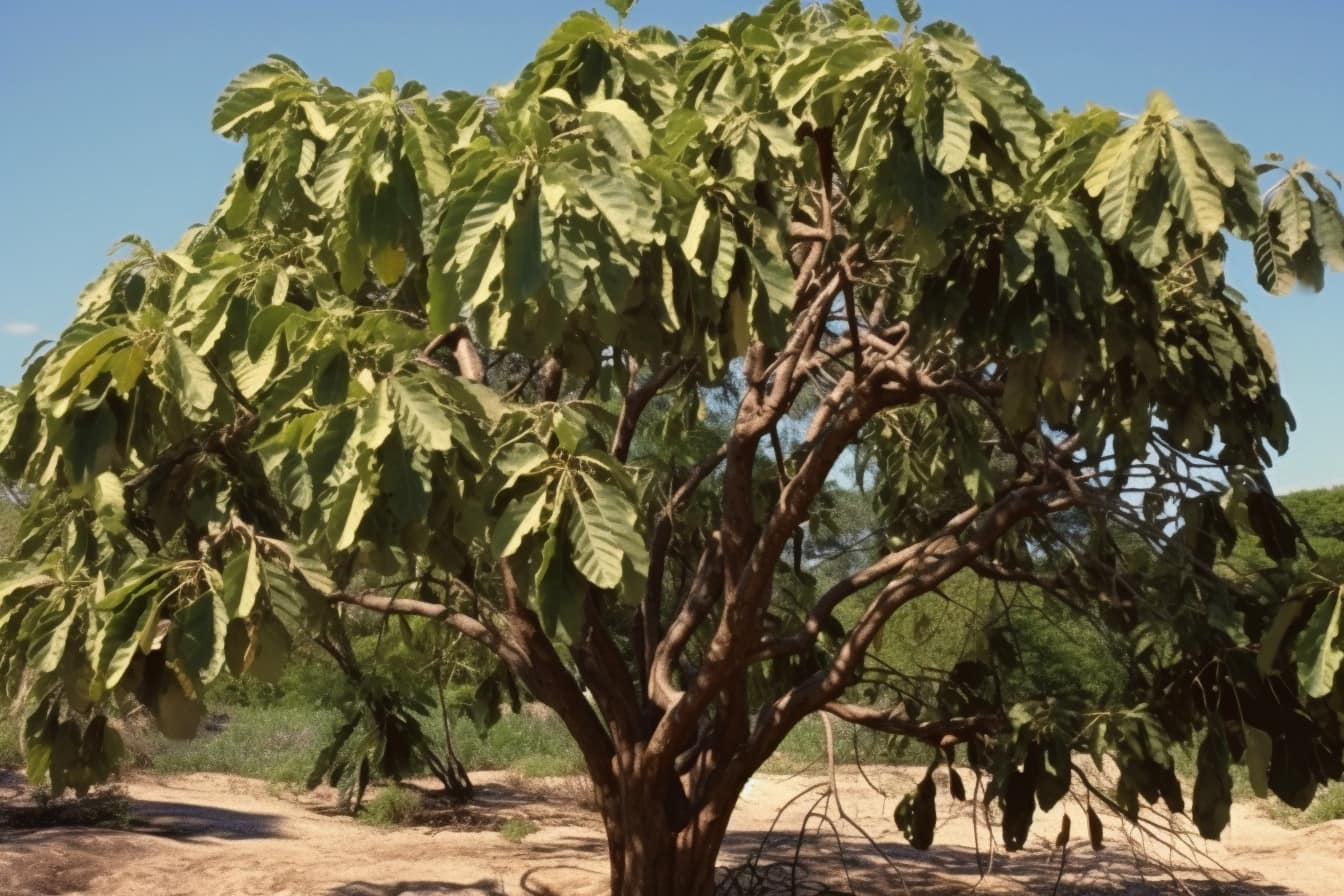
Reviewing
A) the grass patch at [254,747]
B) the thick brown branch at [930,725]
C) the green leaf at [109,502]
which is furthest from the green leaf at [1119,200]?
the grass patch at [254,747]

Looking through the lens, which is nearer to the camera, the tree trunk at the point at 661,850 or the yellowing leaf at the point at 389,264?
the yellowing leaf at the point at 389,264

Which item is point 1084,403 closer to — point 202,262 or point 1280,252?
point 1280,252

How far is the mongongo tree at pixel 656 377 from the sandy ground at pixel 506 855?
111 centimetres

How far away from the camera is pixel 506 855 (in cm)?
934

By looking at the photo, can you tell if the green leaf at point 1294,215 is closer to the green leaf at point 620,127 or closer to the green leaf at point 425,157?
the green leaf at point 620,127

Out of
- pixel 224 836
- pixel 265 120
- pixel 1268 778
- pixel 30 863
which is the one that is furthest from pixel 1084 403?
pixel 224 836

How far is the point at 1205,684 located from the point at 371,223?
3588 millimetres

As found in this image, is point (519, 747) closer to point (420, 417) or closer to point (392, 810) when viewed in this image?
point (392, 810)

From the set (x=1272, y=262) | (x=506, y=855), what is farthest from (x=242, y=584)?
(x=506, y=855)

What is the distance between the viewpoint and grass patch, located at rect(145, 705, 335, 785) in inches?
532

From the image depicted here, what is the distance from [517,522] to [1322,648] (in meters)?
2.30

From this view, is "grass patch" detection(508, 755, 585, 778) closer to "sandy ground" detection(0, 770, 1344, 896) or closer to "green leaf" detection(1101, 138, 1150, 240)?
"sandy ground" detection(0, 770, 1344, 896)

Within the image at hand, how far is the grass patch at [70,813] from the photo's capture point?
9.58m

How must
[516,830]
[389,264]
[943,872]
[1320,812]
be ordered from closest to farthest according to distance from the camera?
1. [389,264]
2. [943,872]
3. [516,830]
4. [1320,812]
